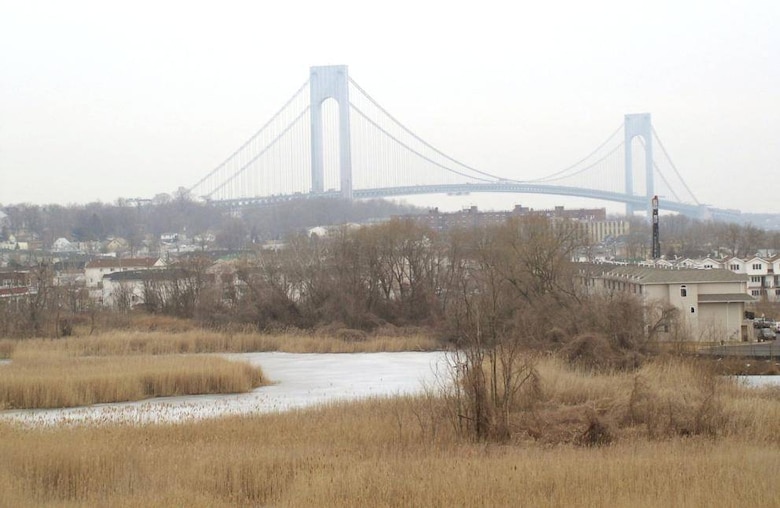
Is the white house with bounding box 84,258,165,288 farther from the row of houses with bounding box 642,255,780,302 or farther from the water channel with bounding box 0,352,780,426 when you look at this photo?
the row of houses with bounding box 642,255,780,302

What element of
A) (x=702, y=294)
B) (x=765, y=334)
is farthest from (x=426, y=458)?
(x=702, y=294)

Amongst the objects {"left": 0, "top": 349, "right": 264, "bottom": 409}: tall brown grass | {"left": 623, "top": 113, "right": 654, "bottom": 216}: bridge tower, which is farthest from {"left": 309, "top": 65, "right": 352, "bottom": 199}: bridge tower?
{"left": 0, "top": 349, "right": 264, "bottom": 409}: tall brown grass

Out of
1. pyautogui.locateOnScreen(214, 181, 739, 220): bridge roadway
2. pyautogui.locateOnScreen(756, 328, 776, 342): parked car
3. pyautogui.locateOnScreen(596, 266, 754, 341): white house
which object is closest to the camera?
pyautogui.locateOnScreen(756, 328, 776, 342): parked car

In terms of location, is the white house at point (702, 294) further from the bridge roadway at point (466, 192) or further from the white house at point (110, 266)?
the bridge roadway at point (466, 192)

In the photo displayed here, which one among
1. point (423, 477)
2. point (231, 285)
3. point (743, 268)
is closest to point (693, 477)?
point (423, 477)

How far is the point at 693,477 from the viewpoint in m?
6.81

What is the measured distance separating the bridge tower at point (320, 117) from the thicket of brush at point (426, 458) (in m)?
63.5

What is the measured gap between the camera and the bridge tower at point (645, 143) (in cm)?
8156

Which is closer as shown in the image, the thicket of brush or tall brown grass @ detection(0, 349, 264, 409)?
the thicket of brush

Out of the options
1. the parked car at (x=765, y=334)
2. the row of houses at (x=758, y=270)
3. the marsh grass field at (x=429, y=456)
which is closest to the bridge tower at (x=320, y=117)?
the row of houses at (x=758, y=270)

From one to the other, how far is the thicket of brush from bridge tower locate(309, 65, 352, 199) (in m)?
63.5

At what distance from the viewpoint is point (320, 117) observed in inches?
3034

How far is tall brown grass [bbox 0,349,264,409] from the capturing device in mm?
13734

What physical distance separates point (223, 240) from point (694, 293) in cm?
3924
